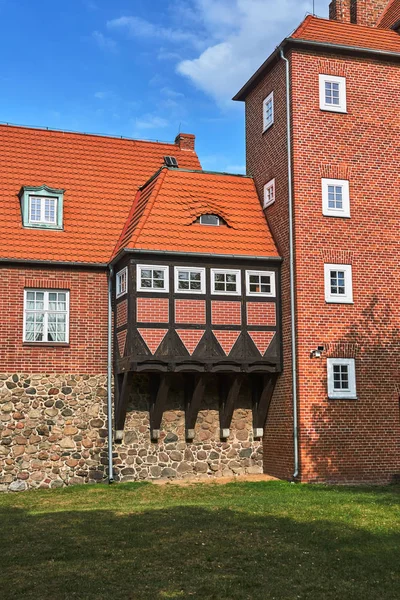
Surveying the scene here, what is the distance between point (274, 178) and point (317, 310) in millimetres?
4030

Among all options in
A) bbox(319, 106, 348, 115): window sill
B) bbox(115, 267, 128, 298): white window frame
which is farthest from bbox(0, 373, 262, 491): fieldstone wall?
bbox(319, 106, 348, 115): window sill

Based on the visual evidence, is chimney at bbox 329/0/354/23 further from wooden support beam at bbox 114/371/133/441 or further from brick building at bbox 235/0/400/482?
wooden support beam at bbox 114/371/133/441

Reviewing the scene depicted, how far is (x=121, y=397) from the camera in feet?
64.1

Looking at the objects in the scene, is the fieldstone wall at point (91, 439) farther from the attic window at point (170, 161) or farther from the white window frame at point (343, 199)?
the attic window at point (170, 161)

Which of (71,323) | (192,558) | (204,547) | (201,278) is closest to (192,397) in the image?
(201,278)

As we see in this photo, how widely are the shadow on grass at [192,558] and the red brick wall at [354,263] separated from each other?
213 inches

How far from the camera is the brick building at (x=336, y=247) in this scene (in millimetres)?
19297

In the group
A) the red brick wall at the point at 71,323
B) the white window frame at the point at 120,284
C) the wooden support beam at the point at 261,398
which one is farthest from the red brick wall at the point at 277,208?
the red brick wall at the point at 71,323

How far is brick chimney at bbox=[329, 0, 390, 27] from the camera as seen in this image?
944 inches

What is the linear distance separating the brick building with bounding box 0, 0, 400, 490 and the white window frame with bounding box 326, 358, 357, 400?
0.13 ft

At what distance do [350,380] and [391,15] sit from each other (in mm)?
11441

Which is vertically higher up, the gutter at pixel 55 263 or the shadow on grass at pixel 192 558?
the gutter at pixel 55 263

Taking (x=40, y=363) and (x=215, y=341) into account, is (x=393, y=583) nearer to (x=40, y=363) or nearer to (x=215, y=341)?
(x=215, y=341)

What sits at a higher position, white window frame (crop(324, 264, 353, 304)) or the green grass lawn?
white window frame (crop(324, 264, 353, 304))
